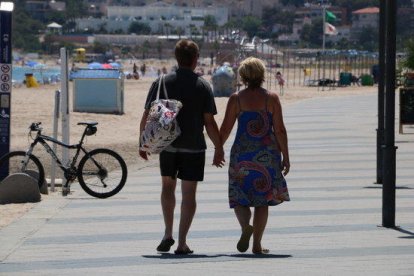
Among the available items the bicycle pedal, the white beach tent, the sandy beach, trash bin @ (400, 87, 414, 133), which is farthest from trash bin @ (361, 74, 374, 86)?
the white beach tent

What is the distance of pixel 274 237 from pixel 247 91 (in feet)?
5.00

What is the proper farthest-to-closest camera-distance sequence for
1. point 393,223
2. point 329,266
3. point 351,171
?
point 351,171 < point 393,223 < point 329,266

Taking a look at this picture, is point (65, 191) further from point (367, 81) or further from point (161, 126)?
point (367, 81)

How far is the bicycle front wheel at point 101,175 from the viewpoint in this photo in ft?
45.4

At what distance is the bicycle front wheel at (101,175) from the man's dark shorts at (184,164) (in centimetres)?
443

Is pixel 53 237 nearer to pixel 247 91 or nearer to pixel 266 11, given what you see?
pixel 247 91

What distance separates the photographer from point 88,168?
45.8 ft

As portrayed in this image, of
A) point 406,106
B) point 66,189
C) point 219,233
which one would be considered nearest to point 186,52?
point 219,233

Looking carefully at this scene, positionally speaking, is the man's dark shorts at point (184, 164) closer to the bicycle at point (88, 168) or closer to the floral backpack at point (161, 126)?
the floral backpack at point (161, 126)

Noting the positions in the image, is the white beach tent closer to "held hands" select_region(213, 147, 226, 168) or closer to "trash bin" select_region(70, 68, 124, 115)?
"trash bin" select_region(70, 68, 124, 115)

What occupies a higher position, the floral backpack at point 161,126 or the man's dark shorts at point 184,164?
the floral backpack at point 161,126

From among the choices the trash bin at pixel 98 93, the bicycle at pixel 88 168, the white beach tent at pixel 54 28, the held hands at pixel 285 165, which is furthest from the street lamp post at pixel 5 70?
the white beach tent at pixel 54 28

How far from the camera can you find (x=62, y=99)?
14.9 m

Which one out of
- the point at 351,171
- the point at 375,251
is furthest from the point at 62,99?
the point at 375,251
